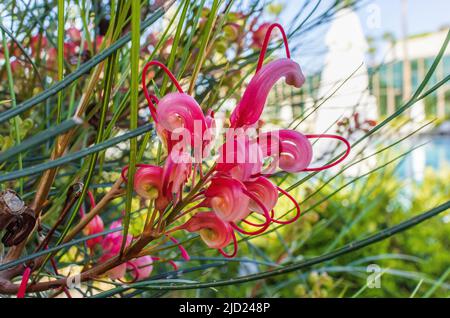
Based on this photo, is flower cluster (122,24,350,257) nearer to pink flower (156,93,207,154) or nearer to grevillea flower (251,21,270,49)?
pink flower (156,93,207,154)

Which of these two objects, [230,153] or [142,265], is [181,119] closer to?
[230,153]

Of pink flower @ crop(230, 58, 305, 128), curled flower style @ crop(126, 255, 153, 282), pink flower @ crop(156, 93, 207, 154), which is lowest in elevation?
curled flower style @ crop(126, 255, 153, 282)

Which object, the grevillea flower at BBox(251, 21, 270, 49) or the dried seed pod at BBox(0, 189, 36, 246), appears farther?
the grevillea flower at BBox(251, 21, 270, 49)

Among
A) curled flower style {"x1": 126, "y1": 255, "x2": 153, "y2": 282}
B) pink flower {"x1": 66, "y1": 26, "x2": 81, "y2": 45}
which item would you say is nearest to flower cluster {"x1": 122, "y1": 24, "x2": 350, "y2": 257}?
curled flower style {"x1": 126, "y1": 255, "x2": 153, "y2": 282}

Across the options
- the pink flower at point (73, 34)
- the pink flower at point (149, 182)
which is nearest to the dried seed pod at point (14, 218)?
the pink flower at point (149, 182)

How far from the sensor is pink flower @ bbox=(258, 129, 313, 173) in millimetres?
264

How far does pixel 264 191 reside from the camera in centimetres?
27

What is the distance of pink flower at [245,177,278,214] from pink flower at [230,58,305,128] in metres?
0.03

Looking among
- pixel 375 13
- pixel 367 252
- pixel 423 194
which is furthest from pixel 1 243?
pixel 423 194

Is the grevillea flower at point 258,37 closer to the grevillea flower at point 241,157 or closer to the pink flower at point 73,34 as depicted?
the pink flower at point 73,34

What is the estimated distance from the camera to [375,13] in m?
0.51

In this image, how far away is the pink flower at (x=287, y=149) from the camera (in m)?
0.26

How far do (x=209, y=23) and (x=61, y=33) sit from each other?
0.22 ft
